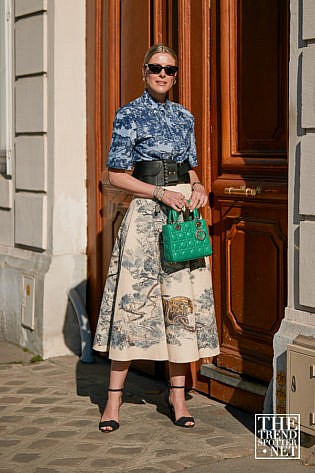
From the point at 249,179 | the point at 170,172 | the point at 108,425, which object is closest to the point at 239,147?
the point at 249,179

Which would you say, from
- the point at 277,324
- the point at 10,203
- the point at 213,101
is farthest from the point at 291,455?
the point at 10,203

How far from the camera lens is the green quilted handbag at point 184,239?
5.19 meters

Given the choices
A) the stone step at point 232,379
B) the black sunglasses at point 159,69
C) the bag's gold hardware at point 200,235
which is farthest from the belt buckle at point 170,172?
the stone step at point 232,379

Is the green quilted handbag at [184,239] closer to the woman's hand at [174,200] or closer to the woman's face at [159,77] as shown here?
the woman's hand at [174,200]

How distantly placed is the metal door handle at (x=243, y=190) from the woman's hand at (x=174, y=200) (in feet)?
1.50

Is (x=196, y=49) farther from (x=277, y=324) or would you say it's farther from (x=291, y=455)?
(x=291, y=455)

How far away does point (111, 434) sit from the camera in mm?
5422

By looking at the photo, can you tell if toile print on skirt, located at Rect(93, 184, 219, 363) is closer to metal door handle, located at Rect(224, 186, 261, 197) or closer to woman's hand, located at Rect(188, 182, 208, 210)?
woman's hand, located at Rect(188, 182, 208, 210)

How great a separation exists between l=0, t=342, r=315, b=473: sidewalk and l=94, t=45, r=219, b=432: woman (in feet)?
0.61

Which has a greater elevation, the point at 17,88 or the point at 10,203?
the point at 17,88

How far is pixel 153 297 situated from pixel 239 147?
3.38 ft

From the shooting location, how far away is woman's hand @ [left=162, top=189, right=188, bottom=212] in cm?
524

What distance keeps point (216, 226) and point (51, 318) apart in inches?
72.2

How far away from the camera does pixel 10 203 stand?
801cm
